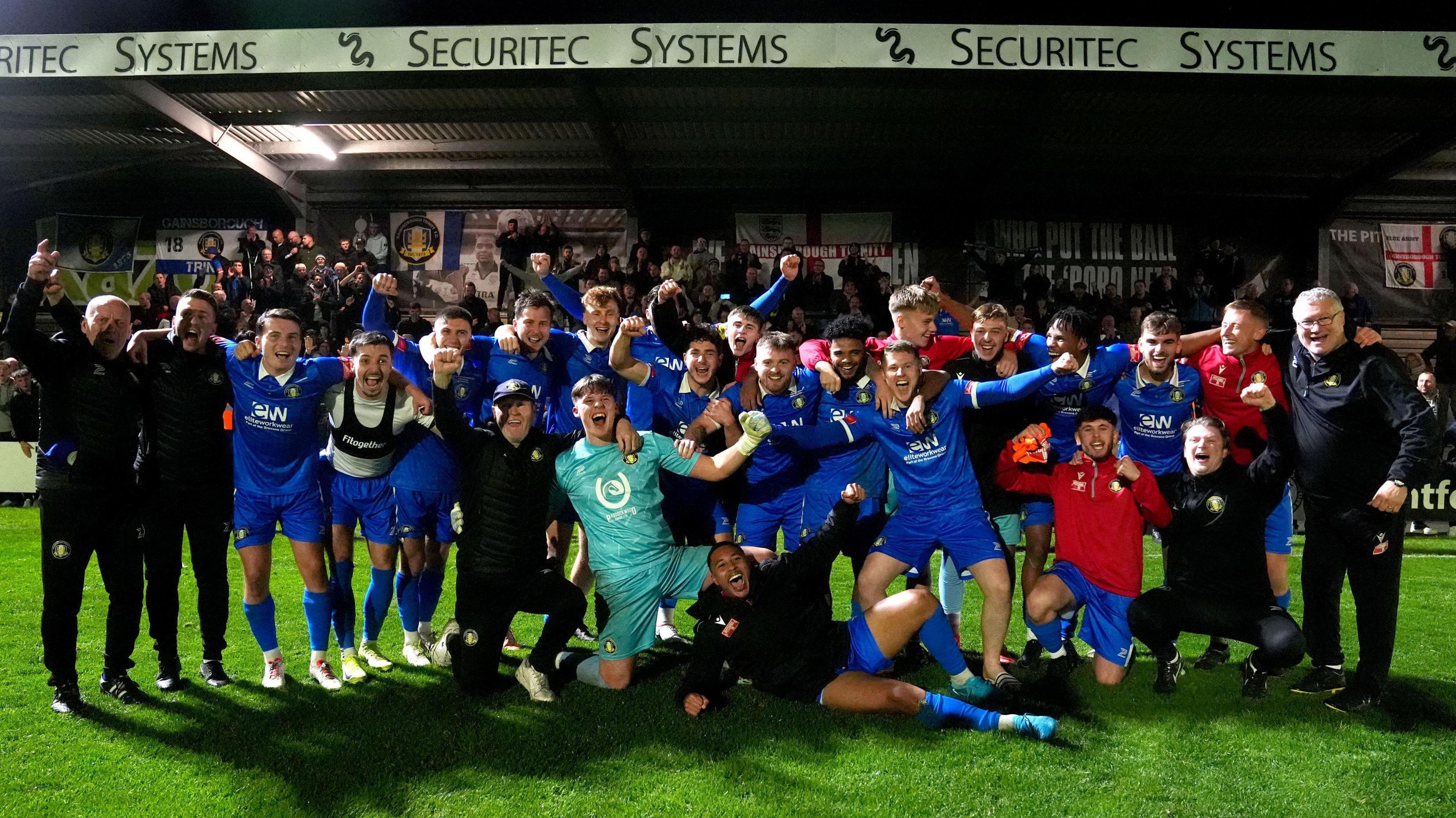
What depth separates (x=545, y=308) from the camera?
6.04 meters

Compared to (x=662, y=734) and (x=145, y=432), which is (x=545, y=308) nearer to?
(x=145, y=432)

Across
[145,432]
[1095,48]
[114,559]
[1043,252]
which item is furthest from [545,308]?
[1043,252]

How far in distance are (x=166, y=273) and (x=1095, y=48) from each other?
18645 millimetres

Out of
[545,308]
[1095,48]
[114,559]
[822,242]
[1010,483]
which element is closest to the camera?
[114,559]

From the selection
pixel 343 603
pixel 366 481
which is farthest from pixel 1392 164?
pixel 343 603

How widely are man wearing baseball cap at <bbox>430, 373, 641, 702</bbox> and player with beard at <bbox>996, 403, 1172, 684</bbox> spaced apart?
2.46m

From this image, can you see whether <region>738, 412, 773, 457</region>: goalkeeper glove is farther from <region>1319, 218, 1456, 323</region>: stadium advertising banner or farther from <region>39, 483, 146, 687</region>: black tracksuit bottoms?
<region>1319, 218, 1456, 323</region>: stadium advertising banner

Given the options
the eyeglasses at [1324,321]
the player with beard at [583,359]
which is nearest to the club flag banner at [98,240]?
the player with beard at [583,359]

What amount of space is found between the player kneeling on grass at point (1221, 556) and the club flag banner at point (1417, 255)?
1784cm

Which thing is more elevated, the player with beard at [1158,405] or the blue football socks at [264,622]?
the player with beard at [1158,405]

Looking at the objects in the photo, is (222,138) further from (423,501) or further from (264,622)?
(264,622)

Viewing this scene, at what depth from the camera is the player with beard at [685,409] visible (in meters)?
5.87

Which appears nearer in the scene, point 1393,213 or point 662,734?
point 662,734

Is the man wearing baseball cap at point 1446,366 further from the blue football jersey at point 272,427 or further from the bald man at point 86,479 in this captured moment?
the bald man at point 86,479
